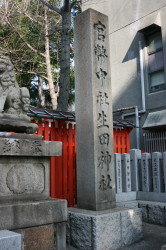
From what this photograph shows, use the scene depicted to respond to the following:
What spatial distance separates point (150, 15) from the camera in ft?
41.3

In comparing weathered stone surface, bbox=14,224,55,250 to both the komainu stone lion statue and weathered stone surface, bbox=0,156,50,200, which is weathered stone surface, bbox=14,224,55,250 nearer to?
weathered stone surface, bbox=0,156,50,200

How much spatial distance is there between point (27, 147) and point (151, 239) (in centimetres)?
327

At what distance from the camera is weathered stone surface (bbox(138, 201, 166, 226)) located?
6334mm

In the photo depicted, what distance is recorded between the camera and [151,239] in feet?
17.7

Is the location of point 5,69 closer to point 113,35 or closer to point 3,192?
point 3,192

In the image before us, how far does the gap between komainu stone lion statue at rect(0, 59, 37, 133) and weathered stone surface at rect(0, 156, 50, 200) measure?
0.51 metres

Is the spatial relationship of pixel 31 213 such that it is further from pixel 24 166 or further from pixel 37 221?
pixel 24 166

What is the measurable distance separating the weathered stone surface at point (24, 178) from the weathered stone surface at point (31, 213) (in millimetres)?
140

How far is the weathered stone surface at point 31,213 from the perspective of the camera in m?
3.67

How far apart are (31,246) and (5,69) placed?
2751 mm

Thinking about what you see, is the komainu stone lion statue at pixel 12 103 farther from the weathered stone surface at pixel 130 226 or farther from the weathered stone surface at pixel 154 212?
the weathered stone surface at pixel 154 212

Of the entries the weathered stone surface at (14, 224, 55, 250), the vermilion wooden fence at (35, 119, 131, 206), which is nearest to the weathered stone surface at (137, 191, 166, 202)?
the vermilion wooden fence at (35, 119, 131, 206)

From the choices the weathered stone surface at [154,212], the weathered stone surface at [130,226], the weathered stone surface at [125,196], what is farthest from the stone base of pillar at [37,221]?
the weathered stone surface at [154,212]

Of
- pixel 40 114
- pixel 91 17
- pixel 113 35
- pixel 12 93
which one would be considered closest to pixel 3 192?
pixel 12 93
